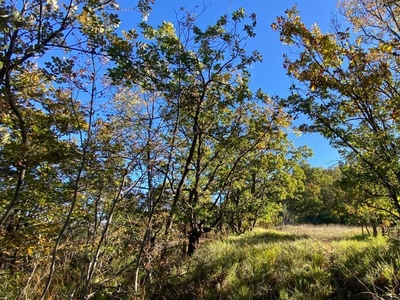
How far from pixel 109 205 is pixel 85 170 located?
22.8 inches

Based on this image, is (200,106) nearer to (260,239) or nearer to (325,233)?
(260,239)

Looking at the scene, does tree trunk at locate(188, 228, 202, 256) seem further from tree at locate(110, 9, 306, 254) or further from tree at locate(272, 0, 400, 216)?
tree at locate(272, 0, 400, 216)

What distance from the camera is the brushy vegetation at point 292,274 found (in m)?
4.65

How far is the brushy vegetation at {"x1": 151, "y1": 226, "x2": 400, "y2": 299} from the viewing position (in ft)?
15.3

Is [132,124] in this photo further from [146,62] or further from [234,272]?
[234,272]

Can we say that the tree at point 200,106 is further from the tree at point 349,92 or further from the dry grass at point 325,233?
the dry grass at point 325,233

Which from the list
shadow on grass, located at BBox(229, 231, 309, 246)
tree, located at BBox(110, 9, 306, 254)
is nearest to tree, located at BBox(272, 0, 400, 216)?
tree, located at BBox(110, 9, 306, 254)

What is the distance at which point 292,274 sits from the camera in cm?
544

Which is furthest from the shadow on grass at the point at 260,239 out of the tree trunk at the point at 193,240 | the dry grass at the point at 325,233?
the tree trunk at the point at 193,240

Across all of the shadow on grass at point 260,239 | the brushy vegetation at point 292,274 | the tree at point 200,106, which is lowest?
the brushy vegetation at point 292,274

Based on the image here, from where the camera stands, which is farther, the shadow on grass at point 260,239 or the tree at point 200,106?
the shadow on grass at point 260,239

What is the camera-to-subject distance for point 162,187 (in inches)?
157

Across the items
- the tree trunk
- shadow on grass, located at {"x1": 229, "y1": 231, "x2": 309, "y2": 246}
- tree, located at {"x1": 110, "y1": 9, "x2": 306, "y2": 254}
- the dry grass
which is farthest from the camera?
the dry grass

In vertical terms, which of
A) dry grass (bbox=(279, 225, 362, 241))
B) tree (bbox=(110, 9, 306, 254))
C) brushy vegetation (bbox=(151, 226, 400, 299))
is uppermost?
tree (bbox=(110, 9, 306, 254))
